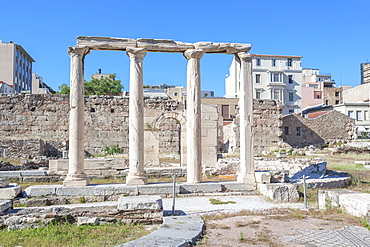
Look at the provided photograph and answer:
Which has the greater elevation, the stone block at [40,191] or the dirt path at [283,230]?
the stone block at [40,191]

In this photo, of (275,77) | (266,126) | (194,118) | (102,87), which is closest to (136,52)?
(194,118)

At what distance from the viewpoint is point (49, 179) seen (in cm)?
1620

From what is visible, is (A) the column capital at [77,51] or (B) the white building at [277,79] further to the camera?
(B) the white building at [277,79]

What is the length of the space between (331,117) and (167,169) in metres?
28.5

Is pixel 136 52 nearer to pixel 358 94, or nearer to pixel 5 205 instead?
pixel 5 205

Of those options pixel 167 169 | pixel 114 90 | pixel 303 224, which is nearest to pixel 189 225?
pixel 303 224

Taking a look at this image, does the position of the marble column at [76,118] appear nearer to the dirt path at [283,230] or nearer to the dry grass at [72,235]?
the dry grass at [72,235]

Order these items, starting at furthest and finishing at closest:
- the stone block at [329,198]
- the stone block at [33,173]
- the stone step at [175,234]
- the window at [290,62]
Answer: the window at [290,62], the stone block at [33,173], the stone block at [329,198], the stone step at [175,234]

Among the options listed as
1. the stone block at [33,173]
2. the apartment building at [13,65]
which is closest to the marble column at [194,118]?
the stone block at [33,173]

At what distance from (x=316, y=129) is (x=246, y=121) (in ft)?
94.2

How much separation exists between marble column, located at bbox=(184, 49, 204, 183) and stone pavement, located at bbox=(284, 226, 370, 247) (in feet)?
19.6

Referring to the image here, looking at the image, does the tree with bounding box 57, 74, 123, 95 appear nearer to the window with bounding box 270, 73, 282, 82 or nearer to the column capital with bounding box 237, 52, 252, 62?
A: the window with bounding box 270, 73, 282, 82

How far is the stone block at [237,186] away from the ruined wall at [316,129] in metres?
25.7

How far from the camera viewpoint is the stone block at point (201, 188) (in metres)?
12.8
